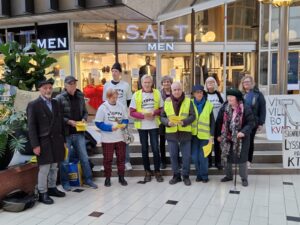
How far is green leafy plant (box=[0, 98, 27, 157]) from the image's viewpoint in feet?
15.1

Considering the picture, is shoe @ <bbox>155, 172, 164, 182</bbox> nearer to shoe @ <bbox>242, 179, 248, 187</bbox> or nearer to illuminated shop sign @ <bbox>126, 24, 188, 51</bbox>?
shoe @ <bbox>242, 179, 248, 187</bbox>

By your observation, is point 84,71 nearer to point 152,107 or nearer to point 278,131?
point 152,107

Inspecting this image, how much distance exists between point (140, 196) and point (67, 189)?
3.85ft

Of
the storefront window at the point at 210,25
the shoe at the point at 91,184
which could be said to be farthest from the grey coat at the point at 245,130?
the storefront window at the point at 210,25

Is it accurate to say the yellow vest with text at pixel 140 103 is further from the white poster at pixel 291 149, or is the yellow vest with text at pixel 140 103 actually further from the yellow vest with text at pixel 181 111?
the white poster at pixel 291 149

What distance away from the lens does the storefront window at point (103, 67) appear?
9.96 meters

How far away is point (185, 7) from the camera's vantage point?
1002cm

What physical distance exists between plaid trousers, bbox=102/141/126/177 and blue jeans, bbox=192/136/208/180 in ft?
3.65

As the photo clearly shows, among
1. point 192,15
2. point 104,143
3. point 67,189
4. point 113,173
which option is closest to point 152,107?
point 104,143

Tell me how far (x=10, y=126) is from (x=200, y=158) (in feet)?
9.39

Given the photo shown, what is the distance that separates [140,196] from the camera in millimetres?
4809

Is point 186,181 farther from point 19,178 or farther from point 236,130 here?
point 19,178

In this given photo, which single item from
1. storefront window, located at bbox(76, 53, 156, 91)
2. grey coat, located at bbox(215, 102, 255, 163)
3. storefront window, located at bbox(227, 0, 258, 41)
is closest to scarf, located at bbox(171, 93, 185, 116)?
grey coat, located at bbox(215, 102, 255, 163)

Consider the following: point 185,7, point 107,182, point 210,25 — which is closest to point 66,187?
point 107,182
